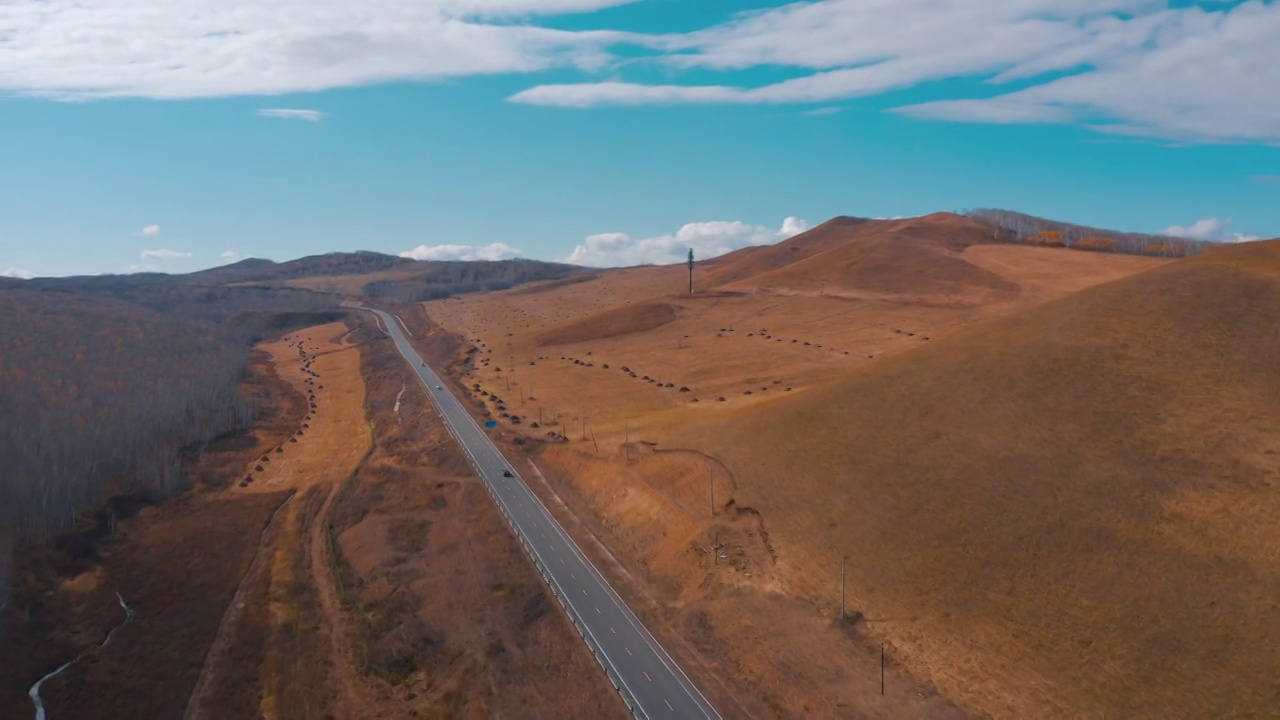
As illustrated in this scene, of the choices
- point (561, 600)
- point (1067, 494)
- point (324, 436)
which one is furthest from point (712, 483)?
point (324, 436)

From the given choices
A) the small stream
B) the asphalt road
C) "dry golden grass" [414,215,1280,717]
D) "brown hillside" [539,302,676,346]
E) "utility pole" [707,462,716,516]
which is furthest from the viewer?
"brown hillside" [539,302,676,346]

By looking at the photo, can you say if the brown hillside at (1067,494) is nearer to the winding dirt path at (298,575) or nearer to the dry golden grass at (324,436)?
the winding dirt path at (298,575)

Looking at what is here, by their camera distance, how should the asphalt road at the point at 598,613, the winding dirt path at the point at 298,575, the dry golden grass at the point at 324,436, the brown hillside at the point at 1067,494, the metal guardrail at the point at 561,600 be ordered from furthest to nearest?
the dry golden grass at the point at 324,436 < the winding dirt path at the point at 298,575 < the metal guardrail at the point at 561,600 < the asphalt road at the point at 598,613 < the brown hillside at the point at 1067,494

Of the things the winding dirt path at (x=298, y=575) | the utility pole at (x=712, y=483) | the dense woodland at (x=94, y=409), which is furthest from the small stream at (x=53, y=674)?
the utility pole at (x=712, y=483)

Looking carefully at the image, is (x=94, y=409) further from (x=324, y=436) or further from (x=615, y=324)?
(x=615, y=324)

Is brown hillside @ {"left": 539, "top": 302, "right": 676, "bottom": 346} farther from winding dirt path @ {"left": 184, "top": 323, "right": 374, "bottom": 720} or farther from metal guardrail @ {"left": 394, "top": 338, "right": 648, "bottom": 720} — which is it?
metal guardrail @ {"left": 394, "top": 338, "right": 648, "bottom": 720}

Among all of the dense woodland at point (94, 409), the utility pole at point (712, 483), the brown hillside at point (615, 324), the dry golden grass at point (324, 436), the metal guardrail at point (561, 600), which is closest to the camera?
the metal guardrail at point (561, 600)

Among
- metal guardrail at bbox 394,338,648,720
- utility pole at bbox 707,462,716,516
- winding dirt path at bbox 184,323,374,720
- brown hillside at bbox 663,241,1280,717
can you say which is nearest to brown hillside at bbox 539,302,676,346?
winding dirt path at bbox 184,323,374,720

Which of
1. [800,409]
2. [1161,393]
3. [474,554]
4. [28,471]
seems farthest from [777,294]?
[28,471]
